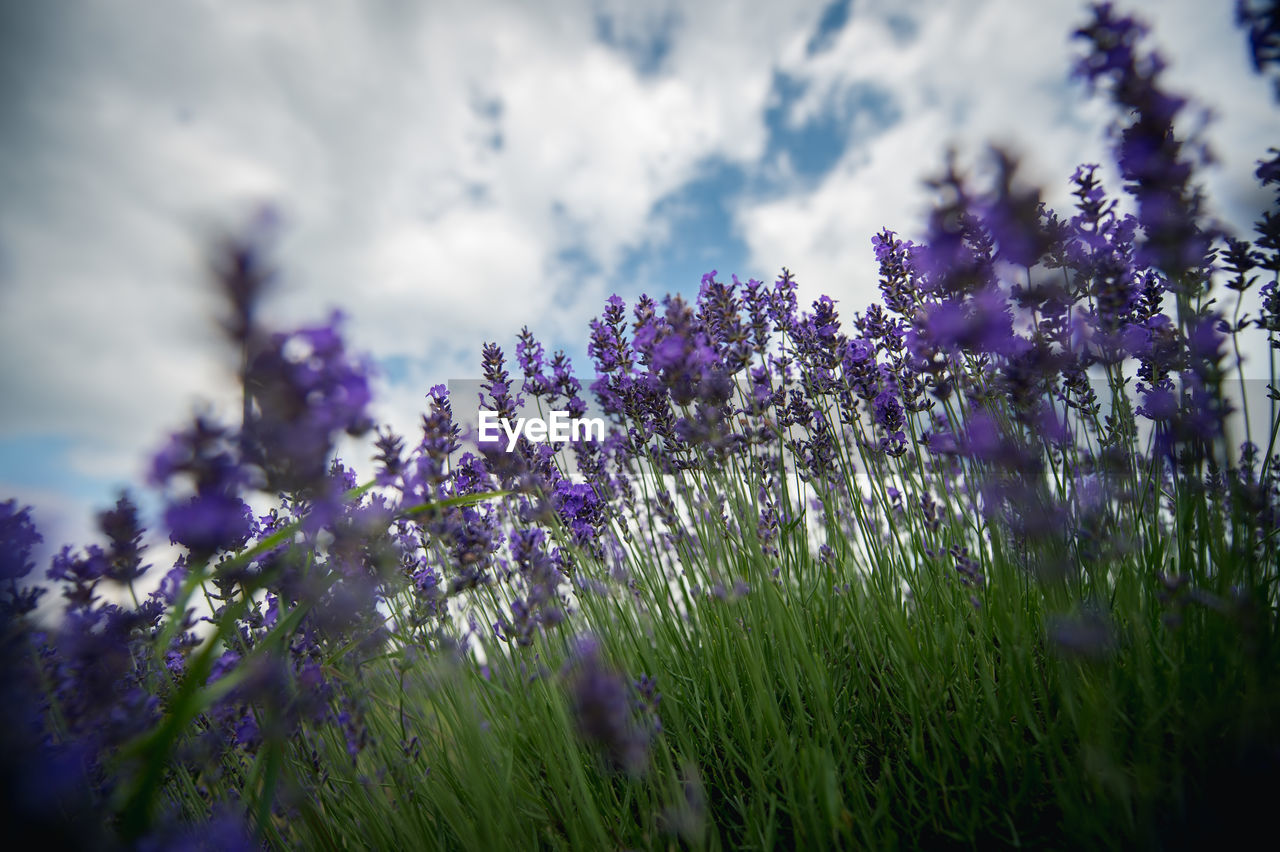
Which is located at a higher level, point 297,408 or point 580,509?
point 297,408

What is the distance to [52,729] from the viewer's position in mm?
2029

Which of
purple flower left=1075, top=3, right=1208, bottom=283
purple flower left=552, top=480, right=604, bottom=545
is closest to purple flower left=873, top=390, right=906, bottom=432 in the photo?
purple flower left=1075, top=3, right=1208, bottom=283

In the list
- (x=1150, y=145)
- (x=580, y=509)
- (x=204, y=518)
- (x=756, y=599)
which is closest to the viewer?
(x=204, y=518)

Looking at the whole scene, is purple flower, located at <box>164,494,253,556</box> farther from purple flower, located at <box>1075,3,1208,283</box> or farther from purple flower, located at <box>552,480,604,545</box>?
purple flower, located at <box>1075,3,1208,283</box>

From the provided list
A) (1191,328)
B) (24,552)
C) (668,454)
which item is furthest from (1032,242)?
(24,552)

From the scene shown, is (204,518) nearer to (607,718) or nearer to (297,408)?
(297,408)

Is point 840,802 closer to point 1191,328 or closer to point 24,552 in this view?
point 1191,328

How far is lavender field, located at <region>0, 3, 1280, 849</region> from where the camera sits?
4.36ft

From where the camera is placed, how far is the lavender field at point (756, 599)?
1.33 metres

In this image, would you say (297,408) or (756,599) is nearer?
(297,408)

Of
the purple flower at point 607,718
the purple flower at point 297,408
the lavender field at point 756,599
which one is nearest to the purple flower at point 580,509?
the lavender field at point 756,599

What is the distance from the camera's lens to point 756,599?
2.38 metres

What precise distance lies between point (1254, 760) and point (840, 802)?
0.97 metres

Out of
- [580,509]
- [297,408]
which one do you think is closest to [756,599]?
[580,509]
